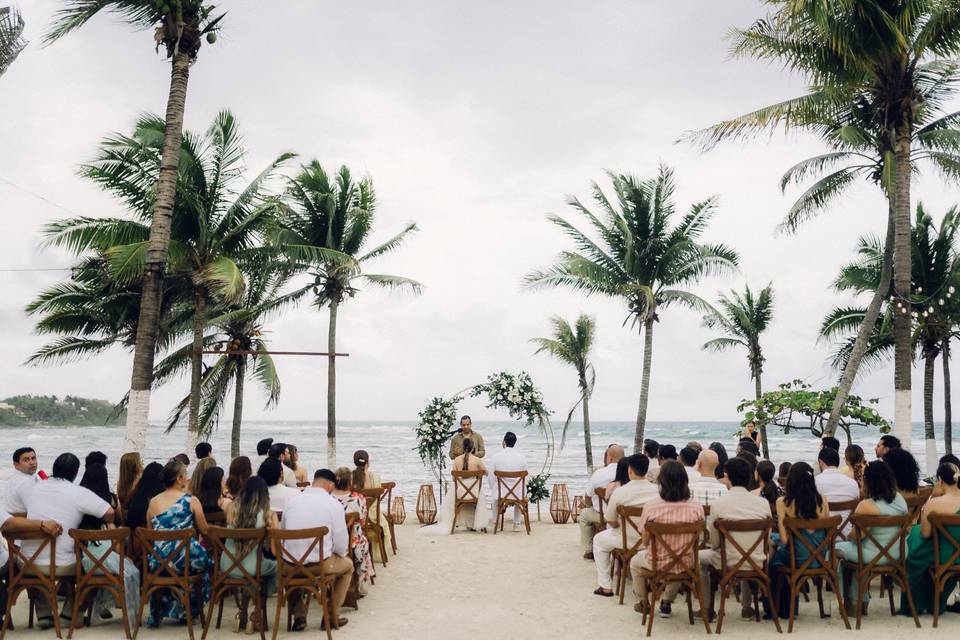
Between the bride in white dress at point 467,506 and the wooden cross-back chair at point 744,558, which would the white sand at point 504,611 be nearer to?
the wooden cross-back chair at point 744,558

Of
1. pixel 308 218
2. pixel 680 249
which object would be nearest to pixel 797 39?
pixel 680 249

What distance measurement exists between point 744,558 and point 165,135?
10455mm

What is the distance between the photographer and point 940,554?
689 cm

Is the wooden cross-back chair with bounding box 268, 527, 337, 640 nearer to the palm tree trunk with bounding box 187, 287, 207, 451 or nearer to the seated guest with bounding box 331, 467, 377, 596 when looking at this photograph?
the seated guest with bounding box 331, 467, 377, 596

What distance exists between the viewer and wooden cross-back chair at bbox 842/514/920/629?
22.4 ft

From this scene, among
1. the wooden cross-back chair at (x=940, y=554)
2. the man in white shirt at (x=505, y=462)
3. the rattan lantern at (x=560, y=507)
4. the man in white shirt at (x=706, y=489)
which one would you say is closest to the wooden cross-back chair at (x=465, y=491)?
the man in white shirt at (x=505, y=462)

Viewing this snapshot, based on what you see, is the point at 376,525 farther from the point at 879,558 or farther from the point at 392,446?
the point at 392,446

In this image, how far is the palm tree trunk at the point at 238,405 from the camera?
763 inches

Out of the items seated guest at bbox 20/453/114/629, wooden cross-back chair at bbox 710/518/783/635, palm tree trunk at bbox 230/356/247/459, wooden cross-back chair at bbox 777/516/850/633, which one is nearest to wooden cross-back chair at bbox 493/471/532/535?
wooden cross-back chair at bbox 710/518/783/635

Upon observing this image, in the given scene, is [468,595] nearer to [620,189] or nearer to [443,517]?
[443,517]

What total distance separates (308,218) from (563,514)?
36.2ft

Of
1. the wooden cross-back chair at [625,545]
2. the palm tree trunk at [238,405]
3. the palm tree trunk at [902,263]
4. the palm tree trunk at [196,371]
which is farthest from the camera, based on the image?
the palm tree trunk at [238,405]

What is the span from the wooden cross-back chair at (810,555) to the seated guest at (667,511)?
867mm

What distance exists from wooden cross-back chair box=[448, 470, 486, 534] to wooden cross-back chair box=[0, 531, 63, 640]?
23.4 feet
